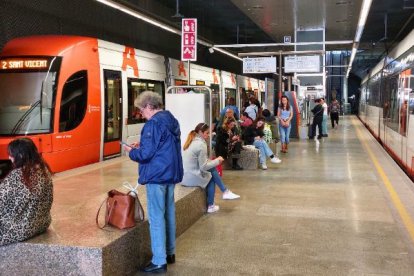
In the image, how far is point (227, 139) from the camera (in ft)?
32.2

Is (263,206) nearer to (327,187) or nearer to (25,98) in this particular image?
(327,187)

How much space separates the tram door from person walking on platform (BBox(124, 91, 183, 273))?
6820 mm

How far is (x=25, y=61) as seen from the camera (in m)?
9.57

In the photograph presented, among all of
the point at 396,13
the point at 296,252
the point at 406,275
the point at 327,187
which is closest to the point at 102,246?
the point at 296,252

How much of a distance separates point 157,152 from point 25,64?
619 cm

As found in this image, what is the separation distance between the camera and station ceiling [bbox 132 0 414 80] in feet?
59.3

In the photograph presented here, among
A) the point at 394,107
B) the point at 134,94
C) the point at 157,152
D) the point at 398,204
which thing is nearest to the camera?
the point at 157,152

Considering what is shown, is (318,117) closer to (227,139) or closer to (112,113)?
(112,113)

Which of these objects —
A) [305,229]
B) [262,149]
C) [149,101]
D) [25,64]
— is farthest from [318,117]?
[149,101]

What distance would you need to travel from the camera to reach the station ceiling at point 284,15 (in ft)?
59.3

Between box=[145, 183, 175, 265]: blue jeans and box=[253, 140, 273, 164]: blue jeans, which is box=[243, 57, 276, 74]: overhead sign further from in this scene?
box=[145, 183, 175, 265]: blue jeans

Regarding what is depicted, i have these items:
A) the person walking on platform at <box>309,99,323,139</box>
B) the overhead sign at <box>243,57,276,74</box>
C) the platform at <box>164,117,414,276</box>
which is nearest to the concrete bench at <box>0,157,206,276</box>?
the platform at <box>164,117,414,276</box>

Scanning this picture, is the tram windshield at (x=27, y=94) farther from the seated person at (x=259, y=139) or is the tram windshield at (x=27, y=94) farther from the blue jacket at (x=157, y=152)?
the blue jacket at (x=157, y=152)

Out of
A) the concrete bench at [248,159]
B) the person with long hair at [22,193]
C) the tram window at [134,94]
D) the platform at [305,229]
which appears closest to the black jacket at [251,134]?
the concrete bench at [248,159]
